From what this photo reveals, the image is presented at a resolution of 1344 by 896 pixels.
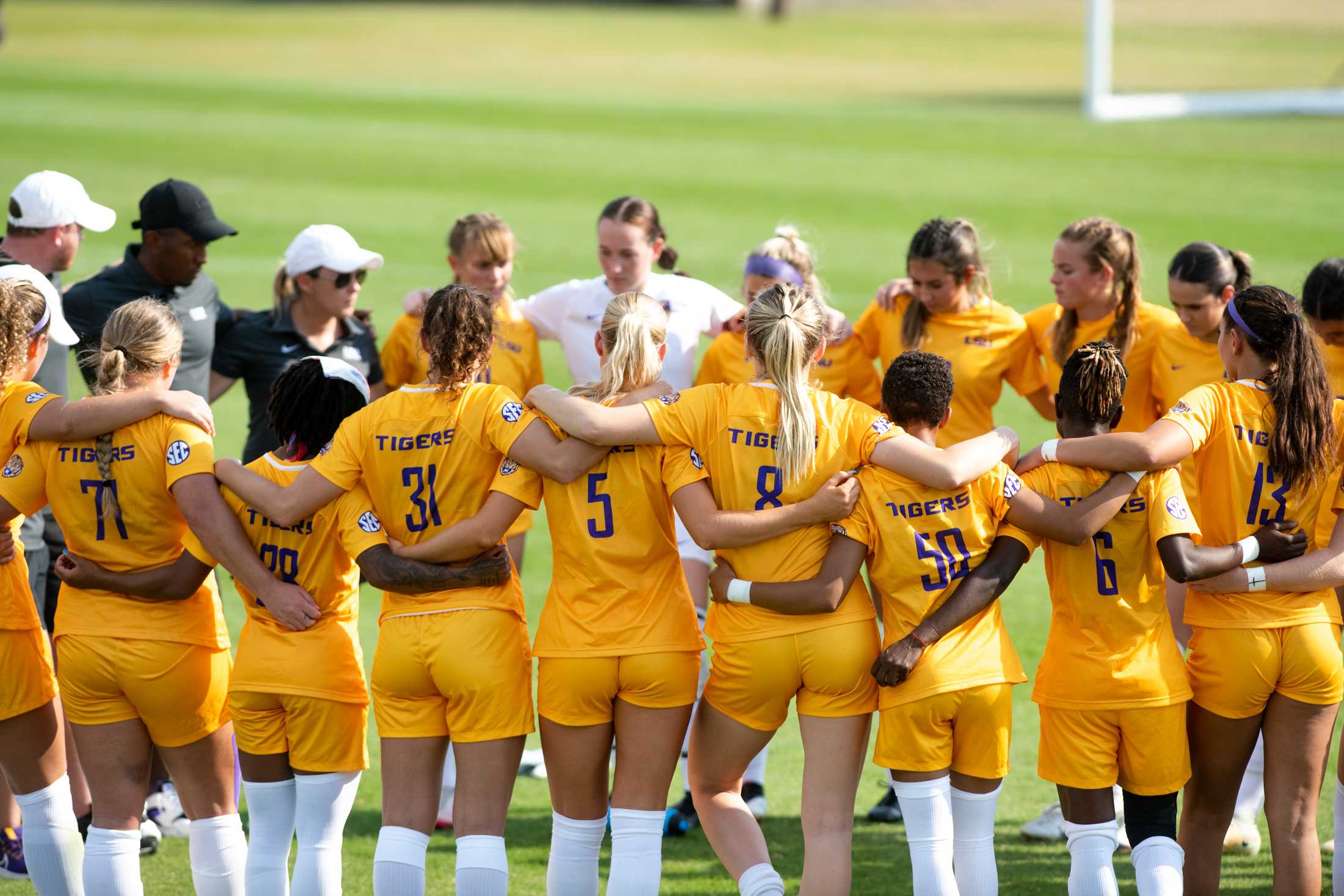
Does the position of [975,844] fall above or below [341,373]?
below

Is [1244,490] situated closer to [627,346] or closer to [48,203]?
[627,346]

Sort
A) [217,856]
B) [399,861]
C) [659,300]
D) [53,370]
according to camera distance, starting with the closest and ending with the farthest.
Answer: [399,861], [217,856], [53,370], [659,300]

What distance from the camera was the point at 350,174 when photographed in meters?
20.7

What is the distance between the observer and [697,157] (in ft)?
73.8

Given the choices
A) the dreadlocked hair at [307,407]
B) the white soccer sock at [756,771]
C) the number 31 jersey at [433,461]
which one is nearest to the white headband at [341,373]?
the dreadlocked hair at [307,407]

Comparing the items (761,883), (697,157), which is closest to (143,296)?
(761,883)

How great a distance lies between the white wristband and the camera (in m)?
4.14

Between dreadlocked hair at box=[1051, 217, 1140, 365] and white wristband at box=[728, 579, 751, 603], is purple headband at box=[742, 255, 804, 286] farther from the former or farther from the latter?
white wristband at box=[728, 579, 751, 603]

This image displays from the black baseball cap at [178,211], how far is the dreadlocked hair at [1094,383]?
3.42 meters

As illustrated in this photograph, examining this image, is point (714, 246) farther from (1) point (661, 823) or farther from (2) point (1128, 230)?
(1) point (661, 823)

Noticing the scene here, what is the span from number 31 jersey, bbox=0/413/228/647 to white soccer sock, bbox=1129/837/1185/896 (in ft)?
9.31

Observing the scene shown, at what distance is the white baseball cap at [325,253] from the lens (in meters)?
5.70

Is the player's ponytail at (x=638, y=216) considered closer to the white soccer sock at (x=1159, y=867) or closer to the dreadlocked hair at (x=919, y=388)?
the dreadlocked hair at (x=919, y=388)

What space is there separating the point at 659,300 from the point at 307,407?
2.11m
